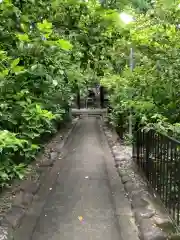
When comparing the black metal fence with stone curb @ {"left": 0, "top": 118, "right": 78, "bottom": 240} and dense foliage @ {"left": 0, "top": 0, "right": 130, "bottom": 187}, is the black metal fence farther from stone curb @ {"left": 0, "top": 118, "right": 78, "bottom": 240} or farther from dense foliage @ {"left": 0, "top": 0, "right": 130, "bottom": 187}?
stone curb @ {"left": 0, "top": 118, "right": 78, "bottom": 240}

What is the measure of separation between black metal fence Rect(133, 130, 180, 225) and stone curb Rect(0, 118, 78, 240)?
1.81 meters

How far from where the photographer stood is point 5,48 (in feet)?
12.1

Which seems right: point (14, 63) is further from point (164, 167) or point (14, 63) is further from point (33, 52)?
point (164, 167)

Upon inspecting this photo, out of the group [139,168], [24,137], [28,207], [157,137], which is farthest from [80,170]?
[24,137]

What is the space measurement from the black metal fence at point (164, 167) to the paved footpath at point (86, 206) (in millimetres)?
556

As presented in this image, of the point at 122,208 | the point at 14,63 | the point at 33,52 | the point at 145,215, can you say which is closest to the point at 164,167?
the point at 145,215

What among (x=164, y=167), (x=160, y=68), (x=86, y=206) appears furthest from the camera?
(x=86, y=206)

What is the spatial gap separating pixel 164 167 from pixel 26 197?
2309mm

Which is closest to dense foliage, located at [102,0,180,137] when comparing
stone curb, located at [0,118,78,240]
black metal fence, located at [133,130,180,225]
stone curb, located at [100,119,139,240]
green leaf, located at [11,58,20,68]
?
black metal fence, located at [133,130,180,225]

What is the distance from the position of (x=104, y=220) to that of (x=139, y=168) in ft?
7.36

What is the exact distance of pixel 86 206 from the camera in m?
4.72

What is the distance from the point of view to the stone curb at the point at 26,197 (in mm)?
3879

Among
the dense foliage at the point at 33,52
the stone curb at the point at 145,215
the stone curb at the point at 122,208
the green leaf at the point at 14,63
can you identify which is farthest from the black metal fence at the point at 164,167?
the green leaf at the point at 14,63

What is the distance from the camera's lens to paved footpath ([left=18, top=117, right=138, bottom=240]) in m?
3.84
